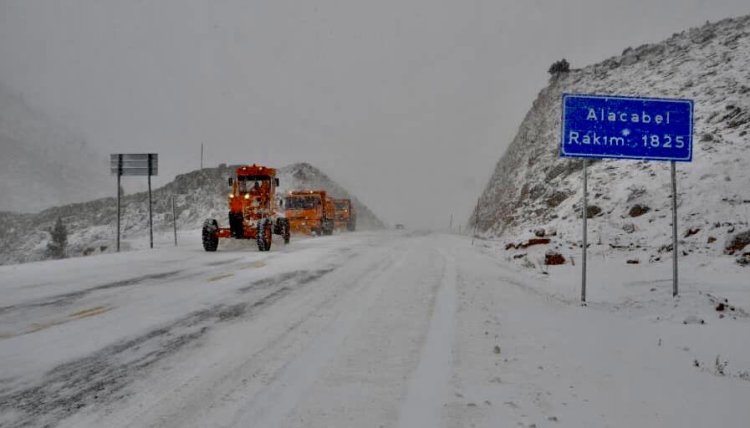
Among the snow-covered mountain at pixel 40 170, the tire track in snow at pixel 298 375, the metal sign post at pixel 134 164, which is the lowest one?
the tire track in snow at pixel 298 375

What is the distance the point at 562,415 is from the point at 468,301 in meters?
3.93

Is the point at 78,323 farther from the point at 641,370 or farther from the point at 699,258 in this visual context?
the point at 699,258

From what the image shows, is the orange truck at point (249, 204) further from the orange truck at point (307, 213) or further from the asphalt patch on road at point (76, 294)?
the orange truck at point (307, 213)

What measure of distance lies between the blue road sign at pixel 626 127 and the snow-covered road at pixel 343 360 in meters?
2.88

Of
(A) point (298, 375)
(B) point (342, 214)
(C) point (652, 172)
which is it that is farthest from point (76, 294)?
(B) point (342, 214)

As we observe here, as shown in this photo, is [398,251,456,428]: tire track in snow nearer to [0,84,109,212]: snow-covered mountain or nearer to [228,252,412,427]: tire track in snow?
[228,252,412,427]: tire track in snow

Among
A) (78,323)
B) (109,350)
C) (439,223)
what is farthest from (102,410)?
(439,223)

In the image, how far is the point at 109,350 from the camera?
4.04m

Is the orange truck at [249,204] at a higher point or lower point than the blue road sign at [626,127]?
lower

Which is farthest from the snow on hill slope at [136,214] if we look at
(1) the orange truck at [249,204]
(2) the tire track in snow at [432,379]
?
(2) the tire track in snow at [432,379]

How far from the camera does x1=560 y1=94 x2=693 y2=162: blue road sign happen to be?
7.84m

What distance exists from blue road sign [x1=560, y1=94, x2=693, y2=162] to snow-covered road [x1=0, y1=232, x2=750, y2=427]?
9.45 feet

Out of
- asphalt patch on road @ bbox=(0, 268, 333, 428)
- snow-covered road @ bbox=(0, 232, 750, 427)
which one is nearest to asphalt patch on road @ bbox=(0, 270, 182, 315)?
snow-covered road @ bbox=(0, 232, 750, 427)

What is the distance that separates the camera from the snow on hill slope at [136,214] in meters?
58.2
